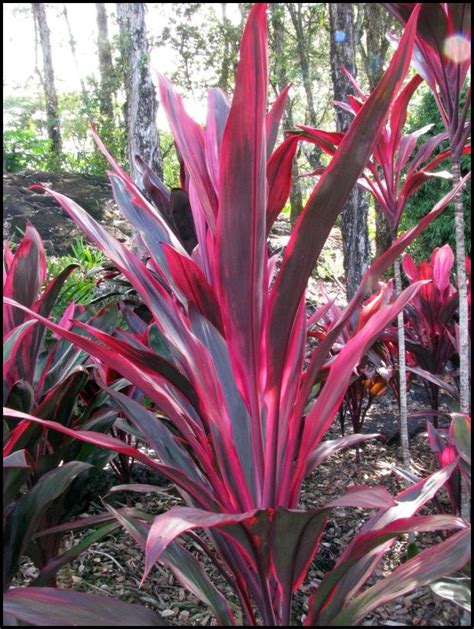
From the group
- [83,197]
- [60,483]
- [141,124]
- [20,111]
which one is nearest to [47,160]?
[83,197]

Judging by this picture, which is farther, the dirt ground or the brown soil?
the brown soil

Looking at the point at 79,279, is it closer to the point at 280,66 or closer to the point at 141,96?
the point at 141,96

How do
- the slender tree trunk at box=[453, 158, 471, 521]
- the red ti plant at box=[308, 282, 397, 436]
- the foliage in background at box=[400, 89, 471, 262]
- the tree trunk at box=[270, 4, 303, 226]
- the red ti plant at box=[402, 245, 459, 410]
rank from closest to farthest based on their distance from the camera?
the slender tree trunk at box=[453, 158, 471, 521], the red ti plant at box=[308, 282, 397, 436], the red ti plant at box=[402, 245, 459, 410], the foliage in background at box=[400, 89, 471, 262], the tree trunk at box=[270, 4, 303, 226]

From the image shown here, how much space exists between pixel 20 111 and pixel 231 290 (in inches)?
730

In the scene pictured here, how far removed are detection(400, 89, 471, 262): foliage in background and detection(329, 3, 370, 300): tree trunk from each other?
0.90 meters

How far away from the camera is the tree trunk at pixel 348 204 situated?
Answer: 3949 mm

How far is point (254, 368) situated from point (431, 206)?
4727mm

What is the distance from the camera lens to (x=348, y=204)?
399 centimetres

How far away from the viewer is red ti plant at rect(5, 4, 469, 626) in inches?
27.9

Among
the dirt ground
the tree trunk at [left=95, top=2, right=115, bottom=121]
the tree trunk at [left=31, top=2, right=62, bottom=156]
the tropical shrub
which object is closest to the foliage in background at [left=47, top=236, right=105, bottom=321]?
the tropical shrub

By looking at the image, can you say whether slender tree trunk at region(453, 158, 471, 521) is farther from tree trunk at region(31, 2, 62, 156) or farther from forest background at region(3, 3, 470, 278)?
tree trunk at region(31, 2, 62, 156)

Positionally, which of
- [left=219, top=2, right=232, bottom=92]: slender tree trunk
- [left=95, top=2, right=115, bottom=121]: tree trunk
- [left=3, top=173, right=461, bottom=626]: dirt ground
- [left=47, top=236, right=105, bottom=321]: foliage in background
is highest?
[left=95, top=2, right=115, bottom=121]: tree trunk

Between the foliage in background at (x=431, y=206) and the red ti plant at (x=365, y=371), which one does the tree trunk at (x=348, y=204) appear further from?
the red ti plant at (x=365, y=371)

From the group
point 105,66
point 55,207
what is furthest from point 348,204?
point 105,66
